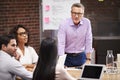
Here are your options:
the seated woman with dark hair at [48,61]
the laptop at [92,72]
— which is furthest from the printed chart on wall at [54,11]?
the seated woman with dark hair at [48,61]

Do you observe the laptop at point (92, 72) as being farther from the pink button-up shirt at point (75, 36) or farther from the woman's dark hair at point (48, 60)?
the pink button-up shirt at point (75, 36)

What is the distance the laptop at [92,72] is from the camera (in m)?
4.66

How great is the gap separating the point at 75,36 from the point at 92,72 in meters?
1.57

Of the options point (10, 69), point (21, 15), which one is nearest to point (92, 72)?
point (10, 69)

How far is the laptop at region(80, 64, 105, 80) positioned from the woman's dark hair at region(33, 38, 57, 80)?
1.24 metres

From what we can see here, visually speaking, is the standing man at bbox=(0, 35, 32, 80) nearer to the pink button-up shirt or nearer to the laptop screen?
the laptop screen

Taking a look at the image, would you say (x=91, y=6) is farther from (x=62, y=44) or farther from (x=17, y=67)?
(x=17, y=67)

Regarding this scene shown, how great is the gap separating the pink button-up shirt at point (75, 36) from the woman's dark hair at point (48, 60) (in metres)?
2.59

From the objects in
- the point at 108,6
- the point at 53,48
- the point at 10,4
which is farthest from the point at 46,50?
the point at 108,6

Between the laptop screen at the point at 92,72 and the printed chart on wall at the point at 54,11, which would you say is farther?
the printed chart on wall at the point at 54,11

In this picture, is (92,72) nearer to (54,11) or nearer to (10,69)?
(10,69)

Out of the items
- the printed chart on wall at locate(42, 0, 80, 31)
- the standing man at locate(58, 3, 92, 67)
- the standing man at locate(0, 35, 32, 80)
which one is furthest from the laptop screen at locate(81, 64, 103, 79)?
the printed chart on wall at locate(42, 0, 80, 31)

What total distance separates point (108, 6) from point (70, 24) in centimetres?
269

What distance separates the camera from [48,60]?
3539mm
